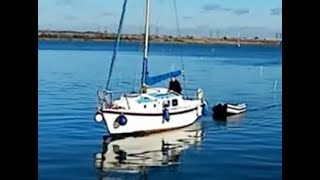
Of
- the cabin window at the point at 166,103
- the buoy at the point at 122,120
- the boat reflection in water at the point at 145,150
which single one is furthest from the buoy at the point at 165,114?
the buoy at the point at 122,120

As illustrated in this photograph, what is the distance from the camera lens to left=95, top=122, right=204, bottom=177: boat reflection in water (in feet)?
46.2

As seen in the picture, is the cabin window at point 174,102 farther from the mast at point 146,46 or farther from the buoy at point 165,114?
the mast at point 146,46

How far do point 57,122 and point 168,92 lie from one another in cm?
431

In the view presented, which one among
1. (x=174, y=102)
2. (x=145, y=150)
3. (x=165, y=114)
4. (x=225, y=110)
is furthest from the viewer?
(x=225, y=110)

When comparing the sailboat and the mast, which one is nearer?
the sailboat

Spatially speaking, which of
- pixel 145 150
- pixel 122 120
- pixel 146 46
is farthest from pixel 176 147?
pixel 146 46

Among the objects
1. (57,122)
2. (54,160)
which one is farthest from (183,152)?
(57,122)

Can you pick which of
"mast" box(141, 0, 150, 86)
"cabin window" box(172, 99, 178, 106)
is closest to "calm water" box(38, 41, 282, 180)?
"cabin window" box(172, 99, 178, 106)

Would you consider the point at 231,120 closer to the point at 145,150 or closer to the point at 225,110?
the point at 225,110

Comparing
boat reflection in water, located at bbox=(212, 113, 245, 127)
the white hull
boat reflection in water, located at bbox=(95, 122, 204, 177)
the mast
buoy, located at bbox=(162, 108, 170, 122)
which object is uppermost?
the mast

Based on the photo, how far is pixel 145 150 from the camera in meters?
16.2

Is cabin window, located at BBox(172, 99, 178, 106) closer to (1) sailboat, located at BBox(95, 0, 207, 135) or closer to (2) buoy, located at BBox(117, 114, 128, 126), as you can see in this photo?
(1) sailboat, located at BBox(95, 0, 207, 135)

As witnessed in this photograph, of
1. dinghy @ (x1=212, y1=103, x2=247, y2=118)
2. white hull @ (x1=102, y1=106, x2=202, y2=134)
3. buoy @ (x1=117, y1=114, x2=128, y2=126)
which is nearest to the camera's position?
buoy @ (x1=117, y1=114, x2=128, y2=126)
